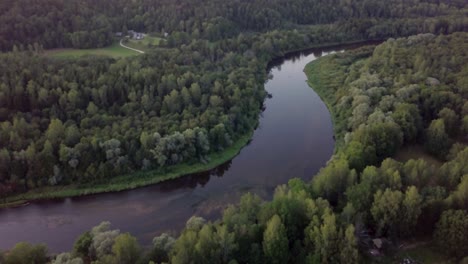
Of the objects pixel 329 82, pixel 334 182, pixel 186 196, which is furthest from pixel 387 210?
pixel 329 82

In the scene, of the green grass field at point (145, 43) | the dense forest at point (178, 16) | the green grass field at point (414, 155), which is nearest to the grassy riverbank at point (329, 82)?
the green grass field at point (414, 155)

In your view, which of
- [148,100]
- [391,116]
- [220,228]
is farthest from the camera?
[148,100]

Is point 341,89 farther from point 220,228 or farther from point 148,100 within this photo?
point 220,228

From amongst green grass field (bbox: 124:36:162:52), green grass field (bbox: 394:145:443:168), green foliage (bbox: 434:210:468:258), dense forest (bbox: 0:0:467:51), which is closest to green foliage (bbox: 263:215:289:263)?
green foliage (bbox: 434:210:468:258)

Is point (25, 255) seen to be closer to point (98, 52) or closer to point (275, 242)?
point (275, 242)

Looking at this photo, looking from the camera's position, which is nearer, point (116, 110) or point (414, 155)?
point (414, 155)

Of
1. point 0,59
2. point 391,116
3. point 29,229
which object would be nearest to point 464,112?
point 391,116
